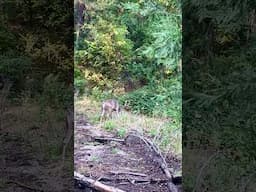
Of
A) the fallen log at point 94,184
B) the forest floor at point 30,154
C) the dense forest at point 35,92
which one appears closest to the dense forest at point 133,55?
the dense forest at point 35,92

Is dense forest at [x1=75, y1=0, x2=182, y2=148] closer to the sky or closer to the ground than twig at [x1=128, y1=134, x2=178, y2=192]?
closer to the sky

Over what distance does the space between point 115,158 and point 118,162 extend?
0.03 m

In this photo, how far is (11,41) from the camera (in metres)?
2.97

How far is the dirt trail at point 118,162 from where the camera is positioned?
3031mm

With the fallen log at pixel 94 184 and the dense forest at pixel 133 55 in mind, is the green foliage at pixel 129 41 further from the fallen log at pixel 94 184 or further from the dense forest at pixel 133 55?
the fallen log at pixel 94 184

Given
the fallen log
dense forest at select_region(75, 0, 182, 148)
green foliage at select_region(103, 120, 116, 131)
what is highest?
dense forest at select_region(75, 0, 182, 148)

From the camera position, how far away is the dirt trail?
3031 mm

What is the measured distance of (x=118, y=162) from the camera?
3.05 metres

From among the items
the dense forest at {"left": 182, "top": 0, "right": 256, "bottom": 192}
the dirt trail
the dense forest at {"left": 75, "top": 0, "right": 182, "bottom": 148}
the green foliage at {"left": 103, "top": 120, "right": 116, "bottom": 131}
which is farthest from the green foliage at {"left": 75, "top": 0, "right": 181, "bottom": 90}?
the dirt trail

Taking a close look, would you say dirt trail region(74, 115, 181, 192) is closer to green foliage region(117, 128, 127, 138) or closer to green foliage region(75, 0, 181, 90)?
green foliage region(117, 128, 127, 138)

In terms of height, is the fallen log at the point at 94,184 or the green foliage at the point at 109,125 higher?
the green foliage at the point at 109,125

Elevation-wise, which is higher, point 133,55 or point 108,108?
point 133,55

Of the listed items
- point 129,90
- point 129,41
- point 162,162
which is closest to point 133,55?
point 129,41

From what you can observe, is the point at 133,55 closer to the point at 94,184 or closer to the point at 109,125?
the point at 109,125
